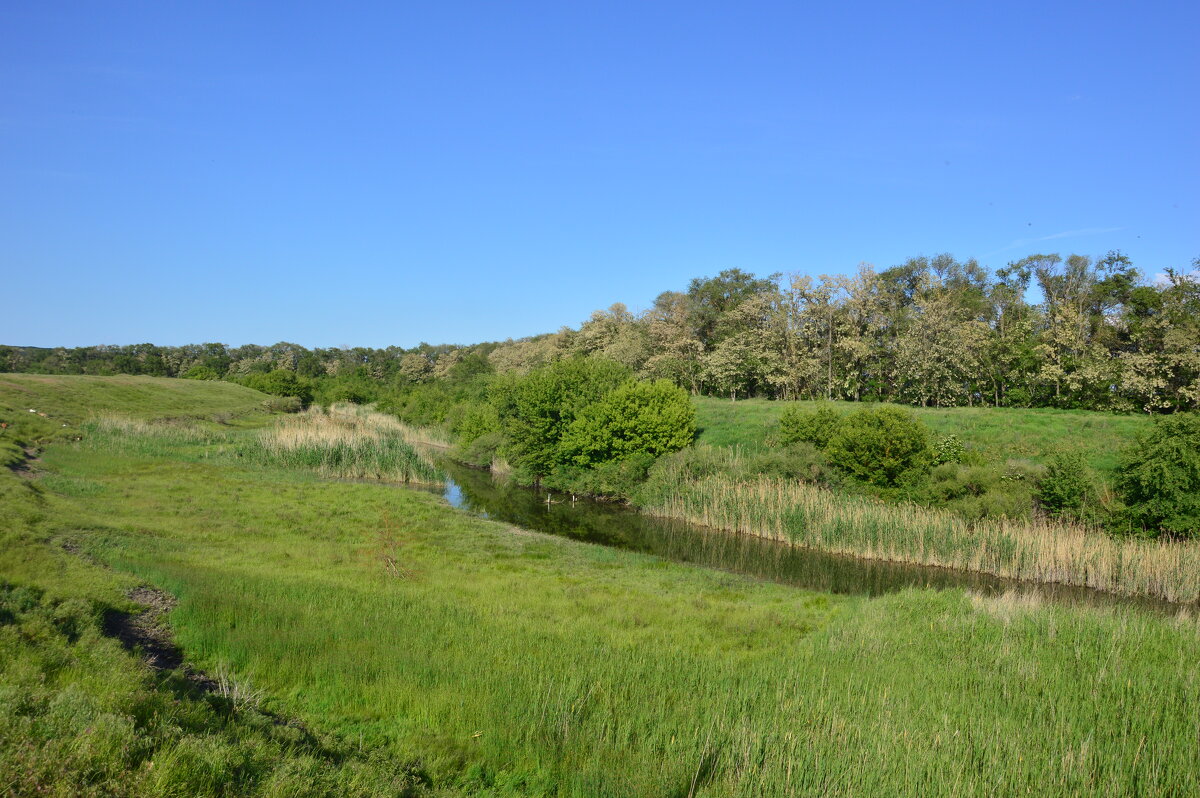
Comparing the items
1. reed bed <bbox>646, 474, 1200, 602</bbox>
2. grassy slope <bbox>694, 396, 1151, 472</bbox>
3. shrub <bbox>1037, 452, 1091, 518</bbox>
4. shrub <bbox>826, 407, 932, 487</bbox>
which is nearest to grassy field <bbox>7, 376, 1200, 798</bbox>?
reed bed <bbox>646, 474, 1200, 602</bbox>

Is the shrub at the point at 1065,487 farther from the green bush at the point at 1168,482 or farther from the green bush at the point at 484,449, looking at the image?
the green bush at the point at 484,449

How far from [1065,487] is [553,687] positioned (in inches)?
863

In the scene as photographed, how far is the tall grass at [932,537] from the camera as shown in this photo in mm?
18141

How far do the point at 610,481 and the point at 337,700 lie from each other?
27.8 meters

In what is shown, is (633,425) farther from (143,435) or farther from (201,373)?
(201,373)

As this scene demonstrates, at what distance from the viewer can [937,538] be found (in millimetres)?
22031

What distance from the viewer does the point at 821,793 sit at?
20.5 ft

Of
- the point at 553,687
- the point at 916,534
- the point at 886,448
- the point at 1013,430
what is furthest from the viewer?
the point at 1013,430

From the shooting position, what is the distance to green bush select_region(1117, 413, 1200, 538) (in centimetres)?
1961

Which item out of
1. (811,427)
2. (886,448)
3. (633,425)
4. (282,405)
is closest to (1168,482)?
(886,448)

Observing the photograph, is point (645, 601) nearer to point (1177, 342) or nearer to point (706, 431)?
point (706, 431)

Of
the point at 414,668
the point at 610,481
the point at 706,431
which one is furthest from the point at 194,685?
the point at 706,431

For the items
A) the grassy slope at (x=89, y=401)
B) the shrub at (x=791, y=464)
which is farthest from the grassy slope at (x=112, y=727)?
the shrub at (x=791, y=464)

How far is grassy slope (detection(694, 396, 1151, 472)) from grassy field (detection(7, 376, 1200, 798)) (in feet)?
56.5
